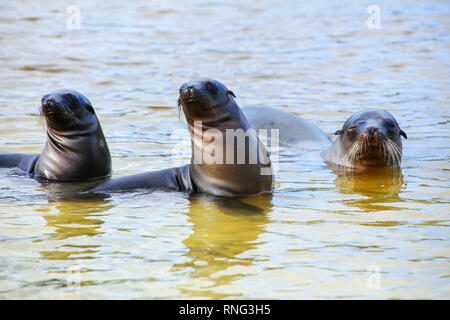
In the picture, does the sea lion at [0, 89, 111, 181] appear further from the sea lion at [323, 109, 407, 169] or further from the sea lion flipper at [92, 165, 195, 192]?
the sea lion at [323, 109, 407, 169]

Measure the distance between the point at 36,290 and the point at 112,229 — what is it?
4.03 ft

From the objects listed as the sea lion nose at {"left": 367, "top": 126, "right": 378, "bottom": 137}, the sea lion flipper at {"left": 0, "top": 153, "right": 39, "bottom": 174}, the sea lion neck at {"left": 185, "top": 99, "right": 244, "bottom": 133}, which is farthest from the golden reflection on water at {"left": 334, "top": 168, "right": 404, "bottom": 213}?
the sea lion flipper at {"left": 0, "top": 153, "right": 39, "bottom": 174}

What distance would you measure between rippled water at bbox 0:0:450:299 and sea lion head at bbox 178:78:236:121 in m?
0.67

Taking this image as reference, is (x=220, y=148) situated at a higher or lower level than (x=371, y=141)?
higher

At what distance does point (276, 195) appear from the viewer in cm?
632

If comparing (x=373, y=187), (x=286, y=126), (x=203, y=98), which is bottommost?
(x=373, y=187)

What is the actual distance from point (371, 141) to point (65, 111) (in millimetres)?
2730

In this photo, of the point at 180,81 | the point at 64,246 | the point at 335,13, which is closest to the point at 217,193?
the point at 64,246

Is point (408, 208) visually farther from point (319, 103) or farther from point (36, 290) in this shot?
point (319, 103)

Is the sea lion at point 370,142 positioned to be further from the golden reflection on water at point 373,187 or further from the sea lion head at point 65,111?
the sea lion head at point 65,111

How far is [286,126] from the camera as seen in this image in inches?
344

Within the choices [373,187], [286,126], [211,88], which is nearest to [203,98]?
[211,88]

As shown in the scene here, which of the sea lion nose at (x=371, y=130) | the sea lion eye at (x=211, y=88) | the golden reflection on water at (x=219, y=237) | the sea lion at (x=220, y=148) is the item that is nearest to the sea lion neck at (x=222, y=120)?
the sea lion at (x=220, y=148)

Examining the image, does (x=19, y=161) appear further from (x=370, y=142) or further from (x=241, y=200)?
(x=370, y=142)
